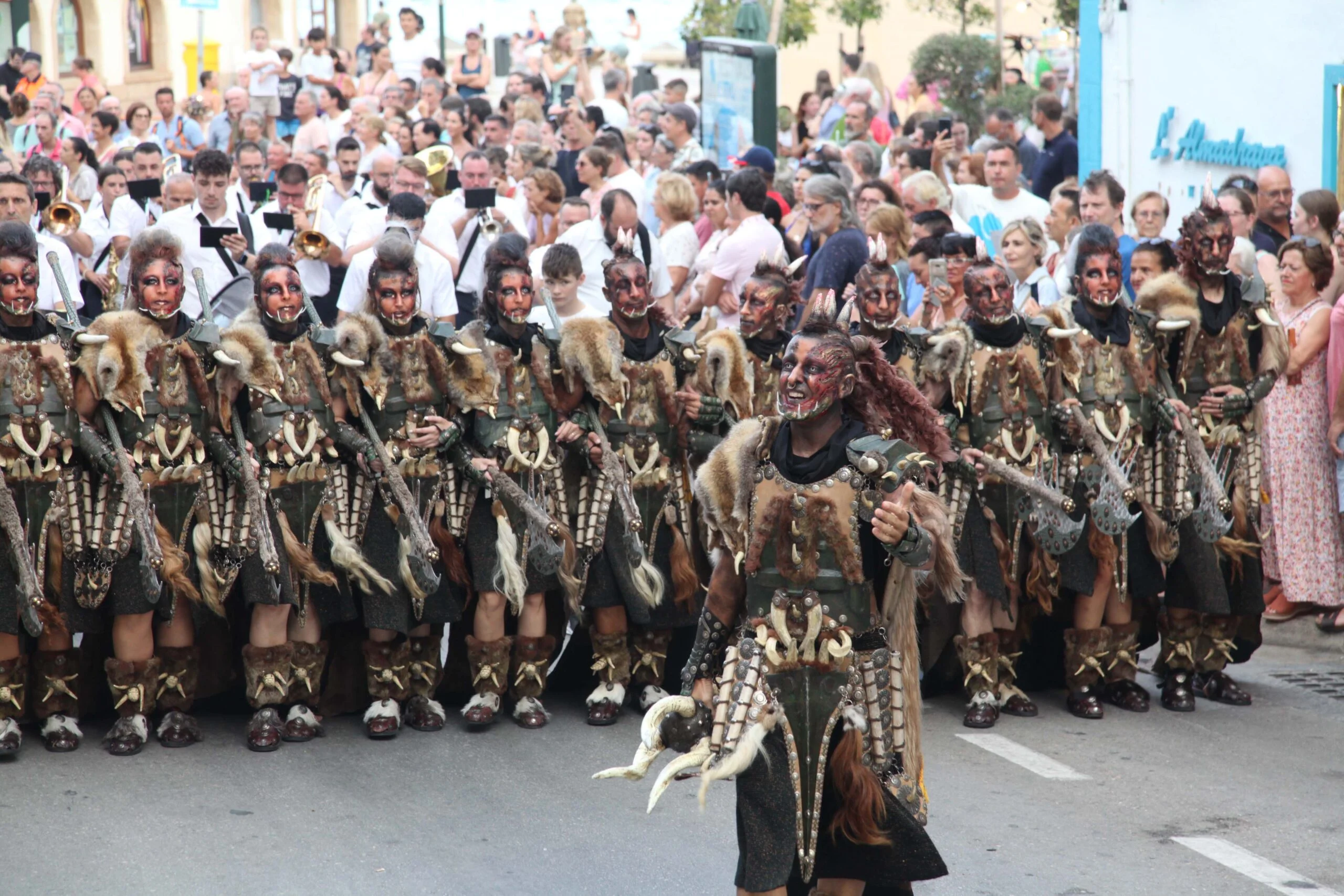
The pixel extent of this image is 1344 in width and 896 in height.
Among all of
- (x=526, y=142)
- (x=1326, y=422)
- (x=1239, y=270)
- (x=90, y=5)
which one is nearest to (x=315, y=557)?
(x=1239, y=270)

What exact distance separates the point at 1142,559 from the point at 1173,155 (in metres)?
6.93

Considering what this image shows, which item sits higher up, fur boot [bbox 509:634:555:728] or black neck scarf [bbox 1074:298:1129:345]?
black neck scarf [bbox 1074:298:1129:345]

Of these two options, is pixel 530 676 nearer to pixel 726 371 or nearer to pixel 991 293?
pixel 726 371

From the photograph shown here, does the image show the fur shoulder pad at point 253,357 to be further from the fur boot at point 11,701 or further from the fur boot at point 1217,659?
the fur boot at point 1217,659

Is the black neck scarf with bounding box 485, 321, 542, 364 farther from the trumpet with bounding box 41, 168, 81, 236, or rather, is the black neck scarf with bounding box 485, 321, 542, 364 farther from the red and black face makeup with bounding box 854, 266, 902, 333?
the trumpet with bounding box 41, 168, 81, 236

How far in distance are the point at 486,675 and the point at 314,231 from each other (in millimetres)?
3004

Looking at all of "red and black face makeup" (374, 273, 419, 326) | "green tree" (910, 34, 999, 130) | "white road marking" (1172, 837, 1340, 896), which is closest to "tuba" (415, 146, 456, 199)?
"red and black face makeup" (374, 273, 419, 326)

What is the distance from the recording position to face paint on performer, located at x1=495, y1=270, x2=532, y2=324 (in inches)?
A: 281

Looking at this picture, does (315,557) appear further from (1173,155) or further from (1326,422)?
(1173,155)

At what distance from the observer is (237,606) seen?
7391 mm

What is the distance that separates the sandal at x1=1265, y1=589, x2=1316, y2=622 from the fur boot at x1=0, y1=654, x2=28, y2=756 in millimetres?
6040

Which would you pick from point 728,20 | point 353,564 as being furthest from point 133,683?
point 728,20

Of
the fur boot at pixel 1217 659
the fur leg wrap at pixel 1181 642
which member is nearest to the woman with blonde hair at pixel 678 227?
the fur leg wrap at pixel 1181 642

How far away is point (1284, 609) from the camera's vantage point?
9125 millimetres
